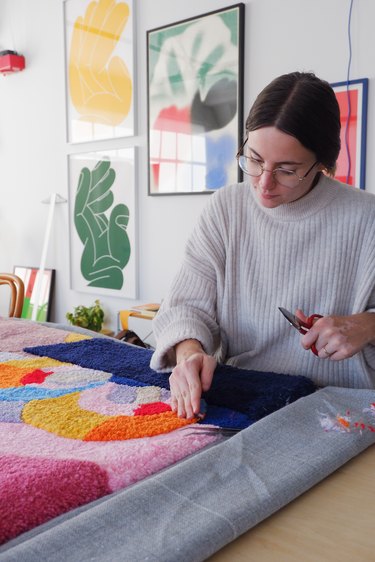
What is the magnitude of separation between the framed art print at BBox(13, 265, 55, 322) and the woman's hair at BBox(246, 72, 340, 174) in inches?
109

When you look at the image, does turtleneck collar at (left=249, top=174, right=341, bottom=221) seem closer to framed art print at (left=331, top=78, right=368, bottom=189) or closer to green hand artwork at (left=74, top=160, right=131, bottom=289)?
framed art print at (left=331, top=78, right=368, bottom=189)

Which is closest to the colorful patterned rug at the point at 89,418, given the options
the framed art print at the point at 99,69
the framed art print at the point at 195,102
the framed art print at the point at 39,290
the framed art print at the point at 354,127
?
the framed art print at the point at 354,127

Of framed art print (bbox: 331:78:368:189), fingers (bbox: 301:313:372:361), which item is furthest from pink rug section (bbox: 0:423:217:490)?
framed art print (bbox: 331:78:368:189)

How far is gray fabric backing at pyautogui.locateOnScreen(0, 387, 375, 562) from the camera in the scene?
528mm

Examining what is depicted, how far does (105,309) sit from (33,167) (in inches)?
44.2

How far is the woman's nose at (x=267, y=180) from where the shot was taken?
1.08m

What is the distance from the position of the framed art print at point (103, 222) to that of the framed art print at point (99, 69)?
0.50ft

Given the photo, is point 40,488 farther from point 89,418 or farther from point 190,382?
point 190,382

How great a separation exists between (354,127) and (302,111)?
132 centimetres

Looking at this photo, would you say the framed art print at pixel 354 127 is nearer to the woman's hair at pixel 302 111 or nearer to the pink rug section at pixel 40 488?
the woman's hair at pixel 302 111

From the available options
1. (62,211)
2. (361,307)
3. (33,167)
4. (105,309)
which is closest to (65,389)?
(361,307)

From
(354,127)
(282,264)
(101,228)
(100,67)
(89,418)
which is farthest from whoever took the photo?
(101,228)

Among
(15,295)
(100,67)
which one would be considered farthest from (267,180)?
(100,67)

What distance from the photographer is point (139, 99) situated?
9.87ft
